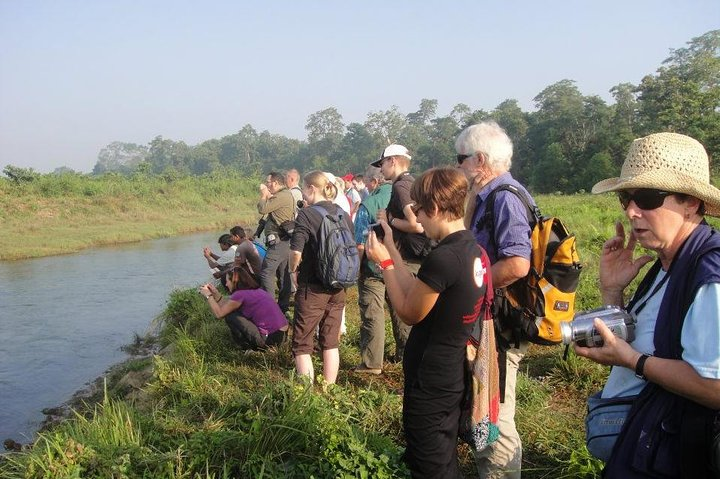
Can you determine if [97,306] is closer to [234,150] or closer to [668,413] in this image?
[668,413]

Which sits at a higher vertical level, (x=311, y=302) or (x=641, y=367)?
(x=641, y=367)

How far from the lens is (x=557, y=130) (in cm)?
3869

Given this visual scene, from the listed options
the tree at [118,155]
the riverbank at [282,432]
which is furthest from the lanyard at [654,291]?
the tree at [118,155]

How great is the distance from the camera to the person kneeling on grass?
507 centimetres

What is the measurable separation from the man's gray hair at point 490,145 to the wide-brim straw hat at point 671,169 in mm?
931

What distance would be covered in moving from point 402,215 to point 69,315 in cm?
885

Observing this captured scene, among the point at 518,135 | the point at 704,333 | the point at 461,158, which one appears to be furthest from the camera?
the point at 518,135

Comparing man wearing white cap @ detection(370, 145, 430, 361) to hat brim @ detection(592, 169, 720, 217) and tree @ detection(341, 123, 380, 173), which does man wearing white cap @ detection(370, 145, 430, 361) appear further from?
tree @ detection(341, 123, 380, 173)

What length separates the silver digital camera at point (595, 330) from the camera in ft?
5.48

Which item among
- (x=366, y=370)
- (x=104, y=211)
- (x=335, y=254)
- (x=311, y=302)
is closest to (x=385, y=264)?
(x=335, y=254)

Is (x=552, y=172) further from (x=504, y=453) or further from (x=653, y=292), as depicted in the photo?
(x=653, y=292)

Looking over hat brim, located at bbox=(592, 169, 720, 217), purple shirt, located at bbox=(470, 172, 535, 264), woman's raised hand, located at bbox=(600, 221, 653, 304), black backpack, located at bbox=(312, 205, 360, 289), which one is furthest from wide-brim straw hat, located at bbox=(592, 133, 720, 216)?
black backpack, located at bbox=(312, 205, 360, 289)

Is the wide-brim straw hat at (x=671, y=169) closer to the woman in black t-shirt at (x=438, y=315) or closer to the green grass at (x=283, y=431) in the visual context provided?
the woman in black t-shirt at (x=438, y=315)

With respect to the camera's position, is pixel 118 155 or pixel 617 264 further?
pixel 118 155
